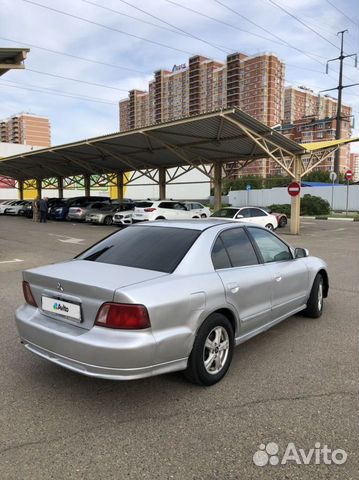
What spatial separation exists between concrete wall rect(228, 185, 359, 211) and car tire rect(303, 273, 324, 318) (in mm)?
37295

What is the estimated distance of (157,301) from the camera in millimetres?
3135

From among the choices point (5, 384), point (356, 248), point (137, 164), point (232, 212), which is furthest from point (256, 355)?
point (137, 164)

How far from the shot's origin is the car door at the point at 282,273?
463cm

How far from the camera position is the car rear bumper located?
299 centimetres

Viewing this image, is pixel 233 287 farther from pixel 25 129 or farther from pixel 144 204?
pixel 25 129

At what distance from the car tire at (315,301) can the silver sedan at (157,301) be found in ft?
3.04

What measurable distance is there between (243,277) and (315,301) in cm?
203

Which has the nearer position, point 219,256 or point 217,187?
point 219,256

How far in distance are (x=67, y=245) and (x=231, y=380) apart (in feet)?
40.3

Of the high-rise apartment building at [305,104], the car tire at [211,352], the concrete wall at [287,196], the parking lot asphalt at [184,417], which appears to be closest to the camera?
the parking lot asphalt at [184,417]

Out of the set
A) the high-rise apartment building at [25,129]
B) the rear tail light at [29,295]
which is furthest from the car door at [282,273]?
the high-rise apartment building at [25,129]

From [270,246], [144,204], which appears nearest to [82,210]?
Answer: [144,204]

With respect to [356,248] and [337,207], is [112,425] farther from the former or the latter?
[337,207]

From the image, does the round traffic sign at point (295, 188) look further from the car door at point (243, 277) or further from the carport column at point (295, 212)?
the car door at point (243, 277)
